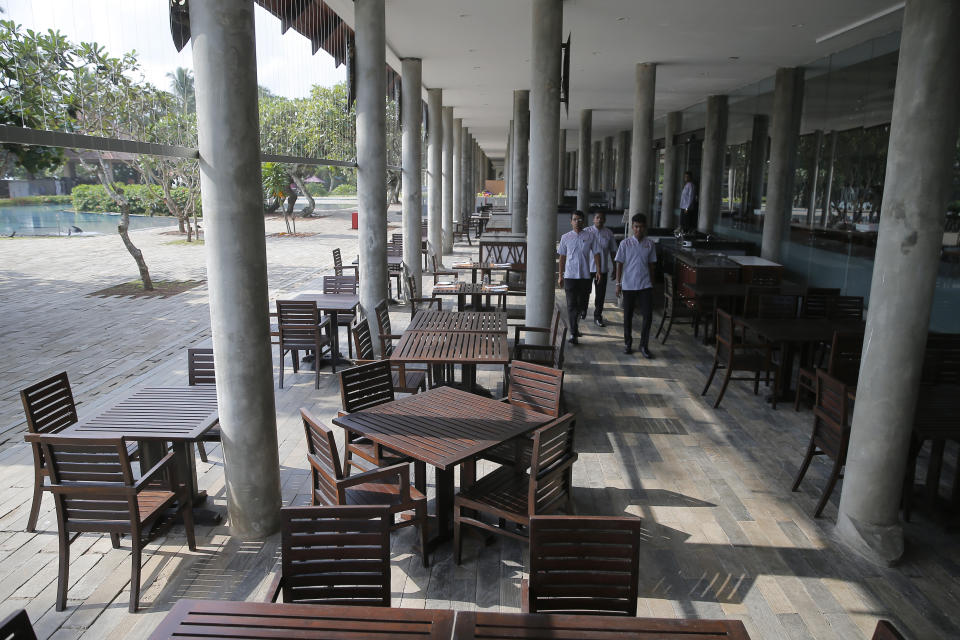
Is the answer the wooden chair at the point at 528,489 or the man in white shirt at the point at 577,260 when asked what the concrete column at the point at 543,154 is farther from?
the wooden chair at the point at 528,489

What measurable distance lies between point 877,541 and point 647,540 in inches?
53.6

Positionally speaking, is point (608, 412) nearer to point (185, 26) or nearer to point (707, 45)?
point (185, 26)

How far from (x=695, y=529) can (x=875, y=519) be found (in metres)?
1.06

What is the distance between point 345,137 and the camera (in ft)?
34.4

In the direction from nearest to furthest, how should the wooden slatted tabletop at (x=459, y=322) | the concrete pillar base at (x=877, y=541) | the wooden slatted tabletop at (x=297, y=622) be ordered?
the wooden slatted tabletop at (x=297, y=622) → the concrete pillar base at (x=877, y=541) → the wooden slatted tabletop at (x=459, y=322)

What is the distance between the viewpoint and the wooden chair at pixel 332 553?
2.84m

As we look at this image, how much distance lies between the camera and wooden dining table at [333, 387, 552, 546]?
3865 millimetres

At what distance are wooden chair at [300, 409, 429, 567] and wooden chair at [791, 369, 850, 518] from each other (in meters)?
2.75

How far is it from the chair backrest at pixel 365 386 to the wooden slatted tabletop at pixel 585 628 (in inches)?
99.1

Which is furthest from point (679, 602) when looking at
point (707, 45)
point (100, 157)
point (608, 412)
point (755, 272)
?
point (100, 157)

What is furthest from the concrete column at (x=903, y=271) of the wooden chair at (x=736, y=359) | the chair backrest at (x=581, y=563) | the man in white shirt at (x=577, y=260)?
the man in white shirt at (x=577, y=260)

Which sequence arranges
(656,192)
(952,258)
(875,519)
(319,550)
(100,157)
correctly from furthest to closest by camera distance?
(656,192) < (100,157) < (952,258) < (875,519) < (319,550)

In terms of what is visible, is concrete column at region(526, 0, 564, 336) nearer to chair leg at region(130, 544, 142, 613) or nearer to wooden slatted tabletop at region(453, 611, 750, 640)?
chair leg at region(130, 544, 142, 613)

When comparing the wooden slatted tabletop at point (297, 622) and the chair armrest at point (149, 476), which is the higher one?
the wooden slatted tabletop at point (297, 622)
